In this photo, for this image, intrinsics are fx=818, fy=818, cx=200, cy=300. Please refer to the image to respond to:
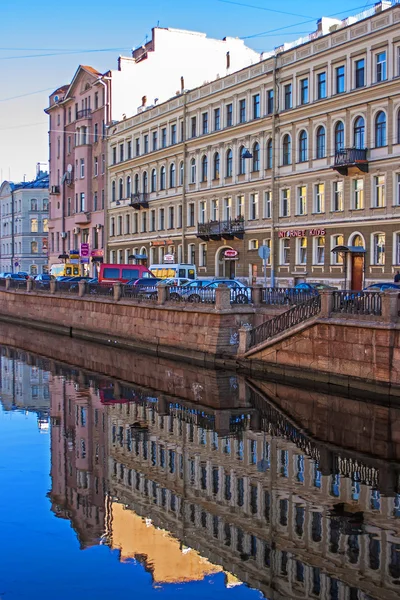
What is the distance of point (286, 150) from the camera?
42.1m

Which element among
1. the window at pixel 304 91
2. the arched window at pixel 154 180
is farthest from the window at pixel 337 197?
the arched window at pixel 154 180

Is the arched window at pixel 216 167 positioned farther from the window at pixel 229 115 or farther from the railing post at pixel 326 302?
the railing post at pixel 326 302

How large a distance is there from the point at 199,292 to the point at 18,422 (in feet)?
38.8

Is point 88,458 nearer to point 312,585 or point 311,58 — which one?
point 312,585

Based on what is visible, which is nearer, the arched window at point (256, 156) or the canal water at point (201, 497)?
the canal water at point (201, 497)

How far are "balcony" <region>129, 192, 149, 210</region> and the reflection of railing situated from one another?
115 feet

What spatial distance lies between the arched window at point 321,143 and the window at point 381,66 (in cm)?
446

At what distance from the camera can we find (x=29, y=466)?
50.9 ft

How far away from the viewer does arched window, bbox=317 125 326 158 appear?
129ft

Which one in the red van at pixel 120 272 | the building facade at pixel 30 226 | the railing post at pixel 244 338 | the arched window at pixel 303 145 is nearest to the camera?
the railing post at pixel 244 338

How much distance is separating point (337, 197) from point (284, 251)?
5.03 meters

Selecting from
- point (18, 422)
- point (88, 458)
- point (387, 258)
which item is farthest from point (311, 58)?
point (88, 458)

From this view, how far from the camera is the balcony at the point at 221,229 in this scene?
45688 millimetres

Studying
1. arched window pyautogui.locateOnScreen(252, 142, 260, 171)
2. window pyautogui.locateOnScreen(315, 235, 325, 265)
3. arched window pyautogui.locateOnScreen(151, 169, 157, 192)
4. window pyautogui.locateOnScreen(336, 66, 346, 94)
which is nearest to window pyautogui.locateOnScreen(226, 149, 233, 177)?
arched window pyautogui.locateOnScreen(252, 142, 260, 171)
